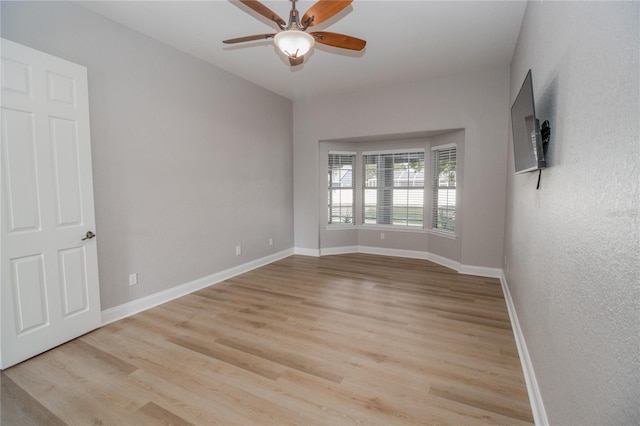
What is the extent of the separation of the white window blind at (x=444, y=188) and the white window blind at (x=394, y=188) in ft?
0.96

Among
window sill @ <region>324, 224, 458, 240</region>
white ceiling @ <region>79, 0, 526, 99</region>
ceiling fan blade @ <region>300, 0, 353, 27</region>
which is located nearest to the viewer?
ceiling fan blade @ <region>300, 0, 353, 27</region>

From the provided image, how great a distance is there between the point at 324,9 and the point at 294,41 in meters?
0.30

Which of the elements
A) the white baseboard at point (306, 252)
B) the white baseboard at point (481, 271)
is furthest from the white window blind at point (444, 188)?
the white baseboard at point (306, 252)

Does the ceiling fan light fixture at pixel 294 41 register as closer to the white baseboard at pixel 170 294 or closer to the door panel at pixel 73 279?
the door panel at pixel 73 279

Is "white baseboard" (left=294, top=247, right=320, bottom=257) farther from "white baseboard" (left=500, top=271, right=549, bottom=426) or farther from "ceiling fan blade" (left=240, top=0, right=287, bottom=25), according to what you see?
"ceiling fan blade" (left=240, top=0, right=287, bottom=25)

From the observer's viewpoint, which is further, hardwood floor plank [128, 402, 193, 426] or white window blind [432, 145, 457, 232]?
white window blind [432, 145, 457, 232]

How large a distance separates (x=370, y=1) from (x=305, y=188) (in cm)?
370

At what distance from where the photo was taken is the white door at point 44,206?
230 cm

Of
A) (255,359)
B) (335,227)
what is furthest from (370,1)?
(335,227)

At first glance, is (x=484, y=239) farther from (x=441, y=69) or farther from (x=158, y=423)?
(x=158, y=423)

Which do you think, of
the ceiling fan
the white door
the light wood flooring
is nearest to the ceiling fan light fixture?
the ceiling fan

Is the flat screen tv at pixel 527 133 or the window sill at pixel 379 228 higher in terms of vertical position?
the flat screen tv at pixel 527 133

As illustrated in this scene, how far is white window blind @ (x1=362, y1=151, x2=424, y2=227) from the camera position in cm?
585

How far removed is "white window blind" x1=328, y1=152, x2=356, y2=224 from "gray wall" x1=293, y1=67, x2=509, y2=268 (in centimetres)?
66
